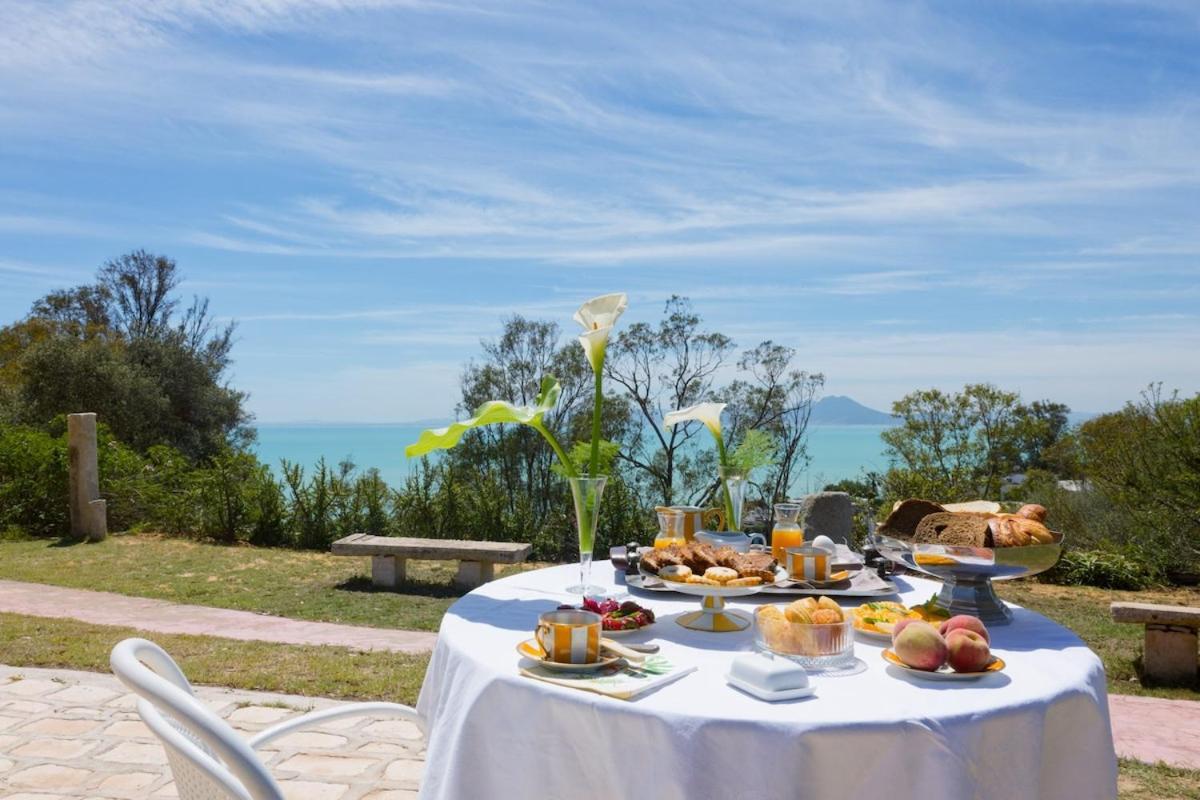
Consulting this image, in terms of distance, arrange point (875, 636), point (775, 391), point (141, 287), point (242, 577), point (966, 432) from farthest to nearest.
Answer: point (141, 287)
point (966, 432)
point (775, 391)
point (242, 577)
point (875, 636)

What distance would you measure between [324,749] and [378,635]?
217 cm

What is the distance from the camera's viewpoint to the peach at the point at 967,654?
1576 mm

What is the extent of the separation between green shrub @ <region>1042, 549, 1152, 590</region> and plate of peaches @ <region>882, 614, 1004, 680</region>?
6942 mm

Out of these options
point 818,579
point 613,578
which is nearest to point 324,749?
point 613,578

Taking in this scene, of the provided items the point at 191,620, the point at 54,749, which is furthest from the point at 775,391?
the point at 54,749

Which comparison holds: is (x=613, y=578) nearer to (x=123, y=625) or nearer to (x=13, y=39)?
(x=123, y=625)

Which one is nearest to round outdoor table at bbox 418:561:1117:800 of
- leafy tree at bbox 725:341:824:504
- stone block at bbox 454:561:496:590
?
stone block at bbox 454:561:496:590

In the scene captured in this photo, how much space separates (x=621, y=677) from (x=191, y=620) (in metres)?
5.24

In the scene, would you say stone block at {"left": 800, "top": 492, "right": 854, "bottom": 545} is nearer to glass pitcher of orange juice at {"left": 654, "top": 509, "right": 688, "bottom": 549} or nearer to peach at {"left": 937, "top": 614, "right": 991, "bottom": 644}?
glass pitcher of orange juice at {"left": 654, "top": 509, "right": 688, "bottom": 549}

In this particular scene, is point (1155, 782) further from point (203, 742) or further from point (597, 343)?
point (203, 742)

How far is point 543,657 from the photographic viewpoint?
5.43ft

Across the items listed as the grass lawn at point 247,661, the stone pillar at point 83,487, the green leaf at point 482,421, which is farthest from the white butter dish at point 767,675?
the stone pillar at point 83,487

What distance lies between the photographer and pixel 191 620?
5.92 meters

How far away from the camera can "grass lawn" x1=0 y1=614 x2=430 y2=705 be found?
13.9 ft
